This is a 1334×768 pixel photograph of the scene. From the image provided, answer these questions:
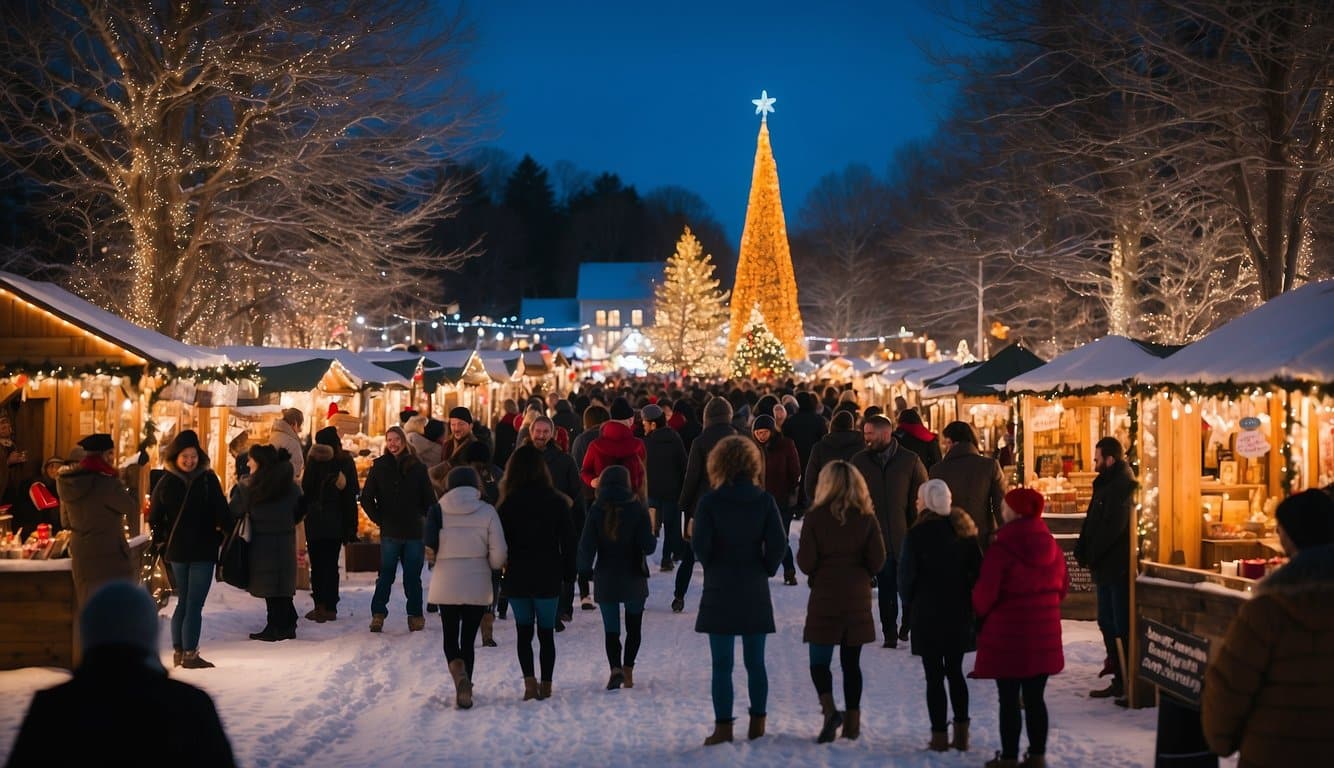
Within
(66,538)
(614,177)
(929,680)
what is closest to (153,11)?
(66,538)

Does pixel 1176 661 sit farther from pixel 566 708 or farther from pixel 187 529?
pixel 187 529

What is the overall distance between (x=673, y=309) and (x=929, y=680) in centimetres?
5312

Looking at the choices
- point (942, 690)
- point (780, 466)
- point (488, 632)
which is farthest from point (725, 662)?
point (780, 466)

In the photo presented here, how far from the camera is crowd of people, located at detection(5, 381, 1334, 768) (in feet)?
21.9

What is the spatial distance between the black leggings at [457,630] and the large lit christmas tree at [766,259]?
45.1m

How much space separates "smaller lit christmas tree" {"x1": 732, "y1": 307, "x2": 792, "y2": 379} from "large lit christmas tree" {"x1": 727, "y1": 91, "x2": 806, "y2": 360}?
474 cm

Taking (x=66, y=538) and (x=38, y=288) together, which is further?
(x=38, y=288)

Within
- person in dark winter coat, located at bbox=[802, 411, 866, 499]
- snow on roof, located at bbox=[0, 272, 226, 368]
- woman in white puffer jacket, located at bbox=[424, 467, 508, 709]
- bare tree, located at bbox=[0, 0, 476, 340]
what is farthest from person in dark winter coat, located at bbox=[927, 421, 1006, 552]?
bare tree, located at bbox=[0, 0, 476, 340]

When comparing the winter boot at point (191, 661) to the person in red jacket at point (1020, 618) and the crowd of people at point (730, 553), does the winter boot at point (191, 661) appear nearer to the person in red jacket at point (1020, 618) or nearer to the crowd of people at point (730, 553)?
the crowd of people at point (730, 553)

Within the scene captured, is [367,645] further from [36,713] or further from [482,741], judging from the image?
[36,713]

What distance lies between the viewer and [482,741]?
295 inches

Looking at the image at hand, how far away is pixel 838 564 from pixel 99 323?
6627 millimetres

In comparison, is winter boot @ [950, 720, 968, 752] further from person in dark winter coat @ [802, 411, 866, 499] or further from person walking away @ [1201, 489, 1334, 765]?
→ person in dark winter coat @ [802, 411, 866, 499]

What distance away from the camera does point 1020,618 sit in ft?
21.8
